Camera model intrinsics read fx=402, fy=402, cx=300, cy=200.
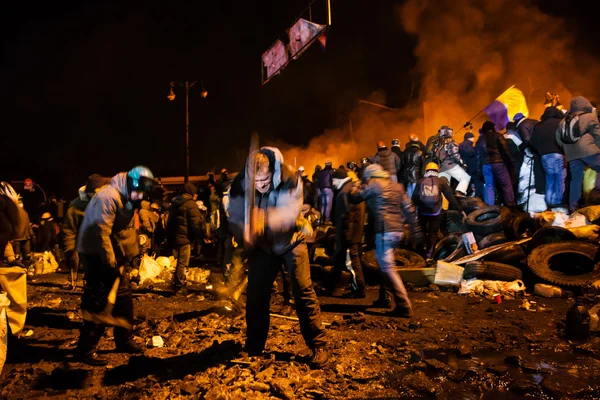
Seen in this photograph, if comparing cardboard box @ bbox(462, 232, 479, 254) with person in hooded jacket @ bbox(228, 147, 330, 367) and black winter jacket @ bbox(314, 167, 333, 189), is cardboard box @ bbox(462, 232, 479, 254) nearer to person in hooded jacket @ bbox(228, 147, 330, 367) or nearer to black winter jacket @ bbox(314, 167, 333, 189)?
person in hooded jacket @ bbox(228, 147, 330, 367)

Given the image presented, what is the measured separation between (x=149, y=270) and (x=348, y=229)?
15.5ft

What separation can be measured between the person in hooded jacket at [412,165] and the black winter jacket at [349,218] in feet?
16.9

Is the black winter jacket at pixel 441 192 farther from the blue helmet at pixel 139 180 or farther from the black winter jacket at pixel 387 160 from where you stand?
the blue helmet at pixel 139 180

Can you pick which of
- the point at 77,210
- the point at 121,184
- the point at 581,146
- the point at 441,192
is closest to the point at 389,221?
the point at 121,184

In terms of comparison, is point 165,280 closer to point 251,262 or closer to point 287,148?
point 251,262

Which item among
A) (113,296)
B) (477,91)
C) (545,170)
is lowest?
(113,296)

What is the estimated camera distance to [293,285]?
3.89m

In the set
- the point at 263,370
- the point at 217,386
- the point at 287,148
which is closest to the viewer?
the point at 217,386

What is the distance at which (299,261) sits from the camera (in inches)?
153

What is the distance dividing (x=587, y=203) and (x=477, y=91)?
13356 mm

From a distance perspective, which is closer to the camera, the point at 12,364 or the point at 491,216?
the point at 12,364

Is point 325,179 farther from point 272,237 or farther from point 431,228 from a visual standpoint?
point 272,237

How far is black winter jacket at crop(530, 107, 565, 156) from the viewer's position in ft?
28.3

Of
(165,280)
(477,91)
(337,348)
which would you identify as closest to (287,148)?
(477,91)
